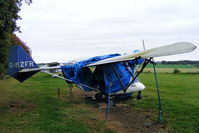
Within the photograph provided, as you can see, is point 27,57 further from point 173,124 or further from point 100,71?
point 173,124

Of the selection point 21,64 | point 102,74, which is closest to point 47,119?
point 102,74

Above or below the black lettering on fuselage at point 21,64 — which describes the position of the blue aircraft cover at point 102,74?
below

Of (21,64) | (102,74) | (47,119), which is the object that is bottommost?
(47,119)

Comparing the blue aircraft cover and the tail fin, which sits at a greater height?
the tail fin

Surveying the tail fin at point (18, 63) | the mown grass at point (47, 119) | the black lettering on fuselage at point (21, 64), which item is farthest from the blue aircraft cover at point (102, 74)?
the tail fin at point (18, 63)

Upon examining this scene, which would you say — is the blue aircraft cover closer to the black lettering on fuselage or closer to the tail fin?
the black lettering on fuselage

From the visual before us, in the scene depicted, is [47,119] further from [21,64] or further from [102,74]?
[21,64]

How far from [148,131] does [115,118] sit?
5.46 ft

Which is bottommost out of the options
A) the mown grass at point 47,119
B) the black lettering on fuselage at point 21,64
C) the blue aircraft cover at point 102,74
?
the mown grass at point 47,119

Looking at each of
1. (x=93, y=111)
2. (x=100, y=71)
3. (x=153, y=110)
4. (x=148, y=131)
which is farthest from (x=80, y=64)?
(x=148, y=131)

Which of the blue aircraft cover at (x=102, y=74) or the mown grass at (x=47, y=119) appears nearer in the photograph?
the mown grass at (x=47, y=119)

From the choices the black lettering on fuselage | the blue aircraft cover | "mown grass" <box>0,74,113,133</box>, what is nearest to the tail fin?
the black lettering on fuselage

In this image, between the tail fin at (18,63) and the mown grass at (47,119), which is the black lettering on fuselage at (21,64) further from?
the mown grass at (47,119)

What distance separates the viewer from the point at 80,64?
9609 millimetres
